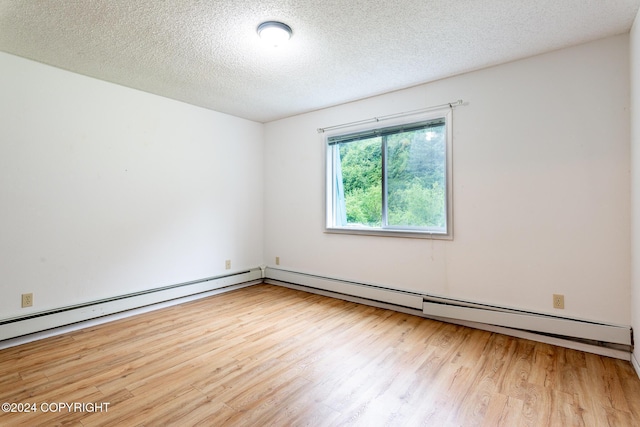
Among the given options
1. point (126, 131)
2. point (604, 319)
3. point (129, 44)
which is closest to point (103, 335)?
point (126, 131)

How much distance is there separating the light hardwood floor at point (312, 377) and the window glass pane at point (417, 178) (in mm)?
1097

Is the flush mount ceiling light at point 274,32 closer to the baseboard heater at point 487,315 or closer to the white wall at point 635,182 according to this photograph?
the white wall at point 635,182

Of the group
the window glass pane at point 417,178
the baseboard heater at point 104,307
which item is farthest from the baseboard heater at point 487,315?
the baseboard heater at point 104,307

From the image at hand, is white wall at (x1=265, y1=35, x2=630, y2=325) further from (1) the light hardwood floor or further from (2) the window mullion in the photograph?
(1) the light hardwood floor

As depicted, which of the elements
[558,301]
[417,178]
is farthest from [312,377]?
[417,178]

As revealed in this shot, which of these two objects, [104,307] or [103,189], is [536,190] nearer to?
[103,189]

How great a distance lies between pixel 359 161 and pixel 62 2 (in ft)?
9.63

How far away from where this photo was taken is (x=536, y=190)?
8.61 feet

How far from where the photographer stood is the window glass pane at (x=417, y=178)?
126 inches

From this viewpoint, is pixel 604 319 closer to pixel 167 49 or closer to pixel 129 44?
pixel 167 49

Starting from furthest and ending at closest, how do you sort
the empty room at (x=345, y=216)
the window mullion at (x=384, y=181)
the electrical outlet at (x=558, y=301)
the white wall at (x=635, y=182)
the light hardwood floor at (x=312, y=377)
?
the window mullion at (x=384, y=181)
the electrical outlet at (x=558, y=301)
the white wall at (x=635, y=182)
the empty room at (x=345, y=216)
the light hardwood floor at (x=312, y=377)

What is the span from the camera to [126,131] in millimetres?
3270

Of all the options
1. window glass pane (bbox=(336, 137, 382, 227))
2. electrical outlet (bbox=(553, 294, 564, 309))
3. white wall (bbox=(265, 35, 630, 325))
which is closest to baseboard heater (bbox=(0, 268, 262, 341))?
window glass pane (bbox=(336, 137, 382, 227))

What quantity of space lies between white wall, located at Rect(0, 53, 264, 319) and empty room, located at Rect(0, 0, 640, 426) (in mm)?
20
